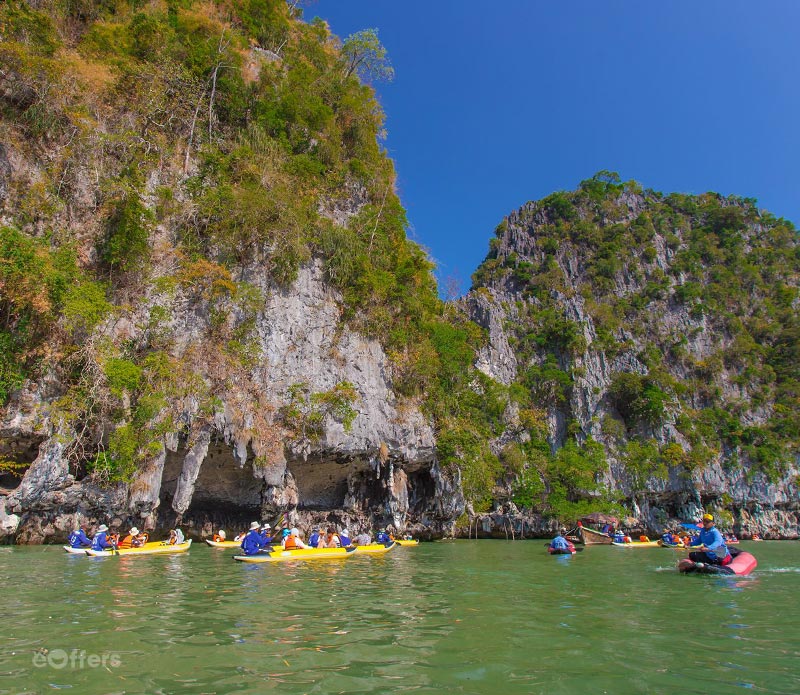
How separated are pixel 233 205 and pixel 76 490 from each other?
1232 cm

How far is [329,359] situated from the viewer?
71.5 ft

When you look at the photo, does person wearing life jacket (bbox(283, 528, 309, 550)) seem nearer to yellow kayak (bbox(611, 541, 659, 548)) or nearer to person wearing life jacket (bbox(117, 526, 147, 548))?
person wearing life jacket (bbox(117, 526, 147, 548))

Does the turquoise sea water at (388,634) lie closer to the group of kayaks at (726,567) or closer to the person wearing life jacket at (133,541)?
the group of kayaks at (726,567)

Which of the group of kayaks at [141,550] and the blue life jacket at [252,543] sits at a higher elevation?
the blue life jacket at [252,543]

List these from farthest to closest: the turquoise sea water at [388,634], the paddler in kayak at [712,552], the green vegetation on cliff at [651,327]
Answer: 1. the green vegetation on cliff at [651,327]
2. the paddler in kayak at [712,552]
3. the turquoise sea water at [388,634]

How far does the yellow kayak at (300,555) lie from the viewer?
44.8ft

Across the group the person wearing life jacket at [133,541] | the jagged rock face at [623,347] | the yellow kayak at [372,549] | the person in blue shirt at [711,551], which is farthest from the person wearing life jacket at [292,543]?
the jagged rock face at [623,347]

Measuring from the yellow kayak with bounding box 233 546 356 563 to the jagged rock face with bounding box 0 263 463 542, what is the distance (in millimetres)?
4412

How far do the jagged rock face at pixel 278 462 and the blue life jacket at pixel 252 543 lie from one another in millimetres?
4139

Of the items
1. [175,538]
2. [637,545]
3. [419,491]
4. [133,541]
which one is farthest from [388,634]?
[637,545]

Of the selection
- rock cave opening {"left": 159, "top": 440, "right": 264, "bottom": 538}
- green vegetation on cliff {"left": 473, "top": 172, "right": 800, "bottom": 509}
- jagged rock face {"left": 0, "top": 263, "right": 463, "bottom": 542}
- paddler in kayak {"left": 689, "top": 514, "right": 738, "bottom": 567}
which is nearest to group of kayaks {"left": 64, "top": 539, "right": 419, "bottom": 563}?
jagged rock face {"left": 0, "top": 263, "right": 463, "bottom": 542}

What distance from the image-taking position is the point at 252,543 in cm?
1408

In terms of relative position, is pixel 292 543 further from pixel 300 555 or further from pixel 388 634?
pixel 388 634

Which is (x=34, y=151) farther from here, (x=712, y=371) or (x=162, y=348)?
(x=712, y=371)
